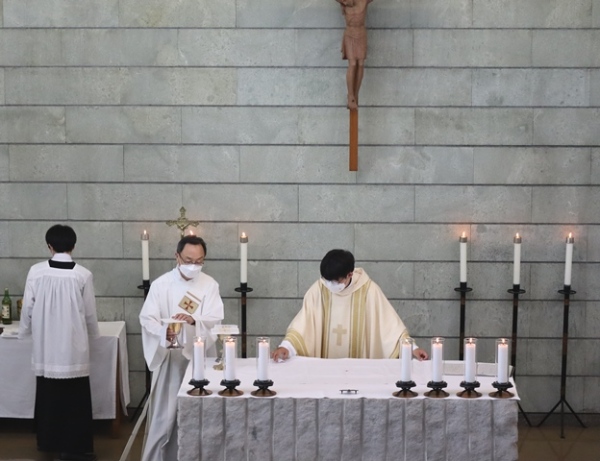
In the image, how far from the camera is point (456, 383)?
517 centimetres

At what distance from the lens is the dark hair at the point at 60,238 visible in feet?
21.7

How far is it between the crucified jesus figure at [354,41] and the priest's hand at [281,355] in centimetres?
231

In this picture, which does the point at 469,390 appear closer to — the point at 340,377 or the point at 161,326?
the point at 340,377

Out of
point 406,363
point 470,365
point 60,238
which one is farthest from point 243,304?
point 470,365

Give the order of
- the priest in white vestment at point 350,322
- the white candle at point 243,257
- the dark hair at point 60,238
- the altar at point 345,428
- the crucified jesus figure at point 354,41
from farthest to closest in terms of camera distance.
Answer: the white candle at point 243,257 → the crucified jesus figure at point 354,41 → the dark hair at point 60,238 → the priest in white vestment at point 350,322 → the altar at point 345,428

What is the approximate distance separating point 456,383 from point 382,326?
1008mm

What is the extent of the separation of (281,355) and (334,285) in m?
0.57

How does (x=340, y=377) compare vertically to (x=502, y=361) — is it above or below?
below

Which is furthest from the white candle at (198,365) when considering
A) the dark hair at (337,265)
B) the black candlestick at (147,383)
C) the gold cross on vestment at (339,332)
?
the black candlestick at (147,383)

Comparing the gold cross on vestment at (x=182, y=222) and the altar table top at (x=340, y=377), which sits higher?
the gold cross on vestment at (x=182, y=222)

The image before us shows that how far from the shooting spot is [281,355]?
→ 565 cm

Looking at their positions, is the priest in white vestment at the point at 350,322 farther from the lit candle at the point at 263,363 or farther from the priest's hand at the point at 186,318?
the lit candle at the point at 263,363

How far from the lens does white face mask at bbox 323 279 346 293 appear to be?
19.4ft

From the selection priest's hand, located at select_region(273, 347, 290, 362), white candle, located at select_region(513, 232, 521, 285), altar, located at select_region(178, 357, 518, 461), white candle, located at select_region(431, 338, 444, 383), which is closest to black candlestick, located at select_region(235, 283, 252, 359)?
priest's hand, located at select_region(273, 347, 290, 362)
